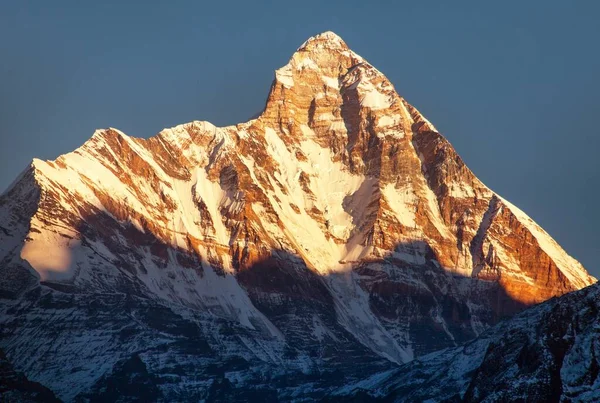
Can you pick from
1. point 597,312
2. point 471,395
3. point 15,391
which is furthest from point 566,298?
point 15,391

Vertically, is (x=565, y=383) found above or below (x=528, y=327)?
below

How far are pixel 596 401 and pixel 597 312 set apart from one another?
12.4 meters

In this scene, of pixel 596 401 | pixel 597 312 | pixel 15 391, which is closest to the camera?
pixel 596 401

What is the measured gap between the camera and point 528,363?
15738 cm

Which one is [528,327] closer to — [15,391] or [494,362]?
[494,362]

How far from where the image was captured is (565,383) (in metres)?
146

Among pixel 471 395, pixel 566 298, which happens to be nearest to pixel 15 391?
pixel 471 395

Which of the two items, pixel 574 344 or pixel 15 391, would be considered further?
pixel 15 391

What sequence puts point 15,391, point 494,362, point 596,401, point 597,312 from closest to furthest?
1. point 596,401
2. point 597,312
3. point 494,362
4. point 15,391

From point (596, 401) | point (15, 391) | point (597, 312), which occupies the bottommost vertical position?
point (596, 401)

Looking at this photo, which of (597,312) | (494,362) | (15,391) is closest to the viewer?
(597,312)

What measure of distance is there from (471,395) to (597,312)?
23.3 m

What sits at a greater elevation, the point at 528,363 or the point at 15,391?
the point at 15,391

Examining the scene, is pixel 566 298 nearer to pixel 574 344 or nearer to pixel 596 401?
pixel 574 344
